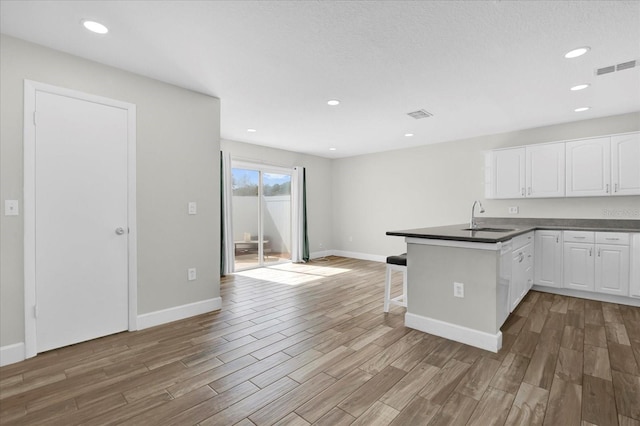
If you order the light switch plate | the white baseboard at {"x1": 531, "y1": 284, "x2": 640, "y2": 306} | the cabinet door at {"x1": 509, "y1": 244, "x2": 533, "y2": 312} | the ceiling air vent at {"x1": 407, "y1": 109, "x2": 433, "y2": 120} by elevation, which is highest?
the ceiling air vent at {"x1": 407, "y1": 109, "x2": 433, "y2": 120}

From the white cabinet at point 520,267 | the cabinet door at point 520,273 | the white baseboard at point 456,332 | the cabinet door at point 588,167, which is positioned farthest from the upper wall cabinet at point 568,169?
the white baseboard at point 456,332

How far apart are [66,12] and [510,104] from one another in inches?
175

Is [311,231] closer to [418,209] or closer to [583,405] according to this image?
[418,209]

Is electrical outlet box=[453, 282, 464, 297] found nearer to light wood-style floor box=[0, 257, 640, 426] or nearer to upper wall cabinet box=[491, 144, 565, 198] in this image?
light wood-style floor box=[0, 257, 640, 426]

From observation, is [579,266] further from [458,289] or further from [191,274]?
[191,274]

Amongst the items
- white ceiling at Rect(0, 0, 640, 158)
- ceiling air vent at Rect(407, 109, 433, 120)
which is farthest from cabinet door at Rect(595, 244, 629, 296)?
ceiling air vent at Rect(407, 109, 433, 120)

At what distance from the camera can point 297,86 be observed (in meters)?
3.22

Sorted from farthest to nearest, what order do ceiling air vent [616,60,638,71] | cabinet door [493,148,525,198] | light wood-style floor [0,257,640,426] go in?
cabinet door [493,148,525,198] → ceiling air vent [616,60,638,71] → light wood-style floor [0,257,640,426]

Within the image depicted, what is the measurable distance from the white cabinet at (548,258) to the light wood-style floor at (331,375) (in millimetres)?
840

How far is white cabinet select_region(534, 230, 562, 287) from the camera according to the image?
4098 millimetres

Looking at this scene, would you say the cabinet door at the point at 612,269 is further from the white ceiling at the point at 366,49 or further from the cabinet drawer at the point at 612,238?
the white ceiling at the point at 366,49

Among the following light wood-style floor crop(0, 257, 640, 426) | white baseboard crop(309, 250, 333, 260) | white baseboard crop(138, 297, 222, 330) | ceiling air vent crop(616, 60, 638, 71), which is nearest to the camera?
light wood-style floor crop(0, 257, 640, 426)

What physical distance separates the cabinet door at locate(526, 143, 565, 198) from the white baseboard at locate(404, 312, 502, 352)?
2871mm

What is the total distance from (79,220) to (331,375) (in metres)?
2.51
